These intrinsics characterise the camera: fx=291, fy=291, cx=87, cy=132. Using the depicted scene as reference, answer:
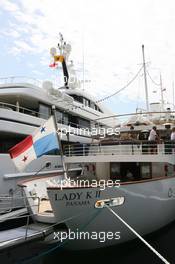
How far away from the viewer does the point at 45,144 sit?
842cm

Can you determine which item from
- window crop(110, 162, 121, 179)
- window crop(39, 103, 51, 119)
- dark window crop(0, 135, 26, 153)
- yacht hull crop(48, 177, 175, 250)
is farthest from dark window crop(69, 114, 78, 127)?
yacht hull crop(48, 177, 175, 250)

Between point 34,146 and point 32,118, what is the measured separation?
21.0 ft

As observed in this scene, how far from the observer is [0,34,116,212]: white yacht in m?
11.8

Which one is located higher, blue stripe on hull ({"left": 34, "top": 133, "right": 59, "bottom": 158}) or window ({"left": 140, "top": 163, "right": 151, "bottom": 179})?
blue stripe on hull ({"left": 34, "top": 133, "right": 59, "bottom": 158})

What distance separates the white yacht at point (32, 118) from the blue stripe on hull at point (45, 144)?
1.09 m

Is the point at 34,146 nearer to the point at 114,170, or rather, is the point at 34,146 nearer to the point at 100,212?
the point at 100,212

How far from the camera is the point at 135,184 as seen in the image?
835 cm

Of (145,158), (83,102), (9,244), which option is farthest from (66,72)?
(9,244)

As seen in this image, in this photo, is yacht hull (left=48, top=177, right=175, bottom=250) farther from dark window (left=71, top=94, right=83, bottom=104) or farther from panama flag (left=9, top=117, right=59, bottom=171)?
dark window (left=71, top=94, right=83, bottom=104)

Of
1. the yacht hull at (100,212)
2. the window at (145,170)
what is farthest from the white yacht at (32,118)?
the window at (145,170)

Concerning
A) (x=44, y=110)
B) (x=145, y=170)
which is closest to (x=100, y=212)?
(x=145, y=170)

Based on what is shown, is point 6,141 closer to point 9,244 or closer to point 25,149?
point 25,149

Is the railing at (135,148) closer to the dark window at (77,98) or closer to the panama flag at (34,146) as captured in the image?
the panama flag at (34,146)

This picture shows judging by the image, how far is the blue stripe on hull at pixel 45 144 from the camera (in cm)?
819
